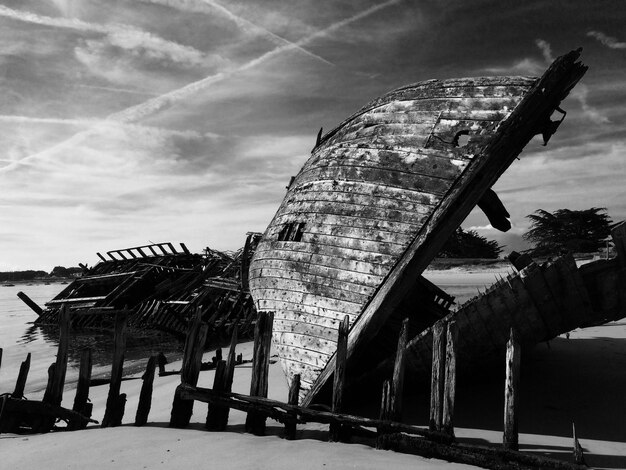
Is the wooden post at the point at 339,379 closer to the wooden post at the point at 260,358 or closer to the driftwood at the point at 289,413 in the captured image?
the driftwood at the point at 289,413

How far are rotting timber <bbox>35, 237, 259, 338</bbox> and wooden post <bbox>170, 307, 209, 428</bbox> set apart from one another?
516 cm

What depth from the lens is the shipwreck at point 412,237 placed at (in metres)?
5.55

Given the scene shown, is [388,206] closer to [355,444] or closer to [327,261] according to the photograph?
[327,261]

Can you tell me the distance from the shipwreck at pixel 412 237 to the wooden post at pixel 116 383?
1.96 metres

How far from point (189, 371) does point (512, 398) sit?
3.59 m

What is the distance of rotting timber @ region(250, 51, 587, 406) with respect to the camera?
225 inches

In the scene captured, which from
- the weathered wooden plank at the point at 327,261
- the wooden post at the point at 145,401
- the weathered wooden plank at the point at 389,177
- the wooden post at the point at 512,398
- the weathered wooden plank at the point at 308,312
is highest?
the weathered wooden plank at the point at 389,177

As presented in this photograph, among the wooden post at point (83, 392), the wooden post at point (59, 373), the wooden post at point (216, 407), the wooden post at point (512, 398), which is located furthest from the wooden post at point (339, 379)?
the wooden post at point (59, 373)

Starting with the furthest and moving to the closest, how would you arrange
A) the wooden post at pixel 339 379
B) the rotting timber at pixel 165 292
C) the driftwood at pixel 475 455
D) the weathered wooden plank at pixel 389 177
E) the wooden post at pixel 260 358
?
the rotting timber at pixel 165 292, the weathered wooden plank at pixel 389 177, the wooden post at pixel 260 358, the wooden post at pixel 339 379, the driftwood at pixel 475 455

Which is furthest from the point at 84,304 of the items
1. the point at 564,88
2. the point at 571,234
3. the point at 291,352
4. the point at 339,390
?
the point at 571,234

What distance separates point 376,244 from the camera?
19.6 feet

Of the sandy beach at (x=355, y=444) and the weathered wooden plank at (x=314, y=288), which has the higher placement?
the weathered wooden plank at (x=314, y=288)

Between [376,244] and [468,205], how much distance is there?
3.97 ft

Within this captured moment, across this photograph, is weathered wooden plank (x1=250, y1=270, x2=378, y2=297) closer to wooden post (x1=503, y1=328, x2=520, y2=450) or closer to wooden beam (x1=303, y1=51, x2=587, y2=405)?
wooden beam (x1=303, y1=51, x2=587, y2=405)
